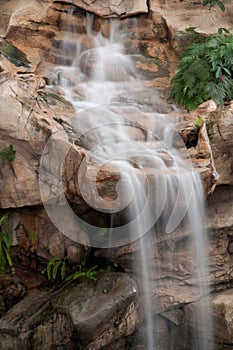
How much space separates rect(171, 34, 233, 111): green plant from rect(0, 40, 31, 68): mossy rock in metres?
2.40

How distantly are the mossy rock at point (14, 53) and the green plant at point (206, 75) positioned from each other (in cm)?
240

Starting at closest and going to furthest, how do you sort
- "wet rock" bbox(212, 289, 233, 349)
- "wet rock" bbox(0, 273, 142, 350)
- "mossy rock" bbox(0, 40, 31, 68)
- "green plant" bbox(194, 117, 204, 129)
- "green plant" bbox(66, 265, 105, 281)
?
"wet rock" bbox(0, 273, 142, 350)
"green plant" bbox(66, 265, 105, 281)
"wet rock" bbox(212, 289, 233, 349)
"green plant" bbox(194, 117, 204, 129)
"mossy rock" bbox(0, 40, 31, 68)

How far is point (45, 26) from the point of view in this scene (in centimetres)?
756

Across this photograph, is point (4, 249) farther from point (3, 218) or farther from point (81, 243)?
point (81, 243)

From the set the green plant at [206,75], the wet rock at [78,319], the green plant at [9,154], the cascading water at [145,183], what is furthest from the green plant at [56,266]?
the green plant at [206,75]

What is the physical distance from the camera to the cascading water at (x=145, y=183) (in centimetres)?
459

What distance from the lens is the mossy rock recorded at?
653 cm

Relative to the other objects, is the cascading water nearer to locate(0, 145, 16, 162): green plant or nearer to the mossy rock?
locate(0, 145, 16, 162): green plant

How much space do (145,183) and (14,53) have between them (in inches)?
143

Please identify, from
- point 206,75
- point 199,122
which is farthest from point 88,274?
point 206,75

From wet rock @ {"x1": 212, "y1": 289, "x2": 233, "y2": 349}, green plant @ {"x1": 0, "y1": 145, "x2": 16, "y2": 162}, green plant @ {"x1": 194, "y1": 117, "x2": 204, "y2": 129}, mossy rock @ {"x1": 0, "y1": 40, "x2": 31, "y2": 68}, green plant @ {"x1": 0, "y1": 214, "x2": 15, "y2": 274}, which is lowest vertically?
wet rock @ {"x1": 212, "y1": 289, "x2": 233, "y2": 349}

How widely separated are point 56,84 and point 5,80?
5.64 feet

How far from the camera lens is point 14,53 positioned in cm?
679

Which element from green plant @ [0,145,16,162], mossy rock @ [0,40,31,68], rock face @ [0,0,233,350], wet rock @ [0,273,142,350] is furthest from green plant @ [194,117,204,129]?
mossy rock @ [0,40,31,68]
